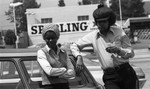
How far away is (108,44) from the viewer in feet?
11.7

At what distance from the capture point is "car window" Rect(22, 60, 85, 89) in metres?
3.72

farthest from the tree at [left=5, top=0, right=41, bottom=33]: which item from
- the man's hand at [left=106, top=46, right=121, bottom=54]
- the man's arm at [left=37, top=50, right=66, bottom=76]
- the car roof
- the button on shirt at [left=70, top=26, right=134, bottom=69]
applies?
the man's hand at [left=106, top=46, right=121, bottom=54]

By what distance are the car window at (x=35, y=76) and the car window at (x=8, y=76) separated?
16 centimetres

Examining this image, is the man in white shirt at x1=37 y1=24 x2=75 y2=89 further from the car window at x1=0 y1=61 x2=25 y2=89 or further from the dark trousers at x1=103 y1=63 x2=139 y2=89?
the car window at x1=0 y1=61 x2=25 y2=89

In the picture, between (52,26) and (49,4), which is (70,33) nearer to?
(52,26)

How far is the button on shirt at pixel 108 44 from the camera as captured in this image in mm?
3551

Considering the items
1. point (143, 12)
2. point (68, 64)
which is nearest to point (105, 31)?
point (68, 64)

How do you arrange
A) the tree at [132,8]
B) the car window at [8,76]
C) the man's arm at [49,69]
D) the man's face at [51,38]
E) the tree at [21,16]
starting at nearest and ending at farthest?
the man's arm at [49,69] < the man's face at [51,38] < the car window at [8,76] < the tree at [132,8] < the tree at [21,16]

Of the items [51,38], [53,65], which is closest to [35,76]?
[53,65]

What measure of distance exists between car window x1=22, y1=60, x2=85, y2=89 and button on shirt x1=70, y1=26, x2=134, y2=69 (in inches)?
17.0

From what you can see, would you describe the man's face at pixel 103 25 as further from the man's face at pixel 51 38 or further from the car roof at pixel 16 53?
the car roof at pixel 16 53

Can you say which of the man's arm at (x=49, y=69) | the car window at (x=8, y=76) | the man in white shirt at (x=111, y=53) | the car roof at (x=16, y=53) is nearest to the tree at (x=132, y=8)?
the car window at (x=8, y=76)

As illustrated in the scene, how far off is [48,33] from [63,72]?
1.38 ft

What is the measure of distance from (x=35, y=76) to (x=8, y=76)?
0.41 metres
